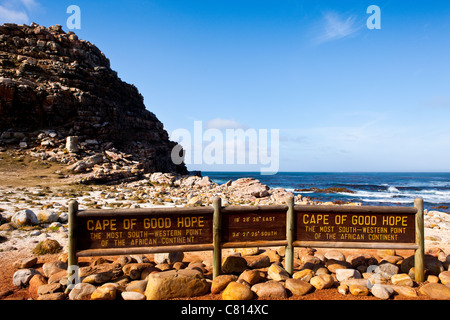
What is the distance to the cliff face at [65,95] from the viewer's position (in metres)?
34.4

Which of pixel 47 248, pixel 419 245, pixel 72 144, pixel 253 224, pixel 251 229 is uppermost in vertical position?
pixel 72 144

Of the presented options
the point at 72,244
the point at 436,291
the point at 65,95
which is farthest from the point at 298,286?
the point at 65,95

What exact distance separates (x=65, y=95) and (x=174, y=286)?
137 ft

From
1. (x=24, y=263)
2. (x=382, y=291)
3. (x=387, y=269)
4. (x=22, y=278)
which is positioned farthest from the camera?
(x=24, y=263)

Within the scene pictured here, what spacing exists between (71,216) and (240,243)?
11.3 feet

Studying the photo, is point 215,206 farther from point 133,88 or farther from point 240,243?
point 133,88

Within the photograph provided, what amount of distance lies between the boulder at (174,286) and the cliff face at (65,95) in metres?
31.6

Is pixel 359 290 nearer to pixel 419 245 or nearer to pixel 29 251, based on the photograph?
pixel 419 245

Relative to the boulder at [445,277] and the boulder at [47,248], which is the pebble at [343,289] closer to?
the boulder at [445,277]

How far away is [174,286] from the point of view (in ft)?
15.9

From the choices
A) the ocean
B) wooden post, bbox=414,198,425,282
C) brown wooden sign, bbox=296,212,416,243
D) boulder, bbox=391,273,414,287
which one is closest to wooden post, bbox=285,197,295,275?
brown wooden sign, bbox=296,212,416,243

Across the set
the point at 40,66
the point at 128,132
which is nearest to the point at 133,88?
the point at 128,132
